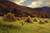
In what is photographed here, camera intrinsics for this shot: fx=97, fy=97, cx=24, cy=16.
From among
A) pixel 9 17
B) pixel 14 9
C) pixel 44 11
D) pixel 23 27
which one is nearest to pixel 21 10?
pixel 14 9

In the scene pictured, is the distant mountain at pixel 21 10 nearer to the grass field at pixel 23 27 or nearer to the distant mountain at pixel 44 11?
the distant mountain at pixel 44 11

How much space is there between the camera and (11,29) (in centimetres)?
474

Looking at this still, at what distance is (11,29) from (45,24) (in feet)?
6.07

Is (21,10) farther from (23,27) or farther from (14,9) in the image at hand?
(23,27)

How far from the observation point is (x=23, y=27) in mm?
4977

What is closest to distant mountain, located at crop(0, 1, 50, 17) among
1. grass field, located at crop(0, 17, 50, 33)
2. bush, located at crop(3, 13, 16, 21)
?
bush, located at crop(3, 13, 16, 21)

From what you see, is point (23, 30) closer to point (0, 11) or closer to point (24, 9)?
point (24, 9)

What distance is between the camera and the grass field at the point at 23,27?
472cm

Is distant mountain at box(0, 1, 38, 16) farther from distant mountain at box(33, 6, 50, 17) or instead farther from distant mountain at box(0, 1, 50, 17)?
distant mountain at box(33, 6, 50, 17)

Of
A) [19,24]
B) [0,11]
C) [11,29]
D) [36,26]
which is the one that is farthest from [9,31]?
[36,26]

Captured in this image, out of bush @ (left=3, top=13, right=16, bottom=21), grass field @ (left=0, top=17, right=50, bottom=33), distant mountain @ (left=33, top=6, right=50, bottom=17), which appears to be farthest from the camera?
distant mountain @ (left=33, top=6, right=50, bottom=17)

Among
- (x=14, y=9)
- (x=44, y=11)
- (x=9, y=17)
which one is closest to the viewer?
(x=9, y=17)

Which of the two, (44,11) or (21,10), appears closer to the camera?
(21,10)

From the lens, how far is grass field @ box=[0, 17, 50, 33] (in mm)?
4719
